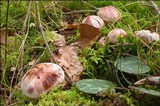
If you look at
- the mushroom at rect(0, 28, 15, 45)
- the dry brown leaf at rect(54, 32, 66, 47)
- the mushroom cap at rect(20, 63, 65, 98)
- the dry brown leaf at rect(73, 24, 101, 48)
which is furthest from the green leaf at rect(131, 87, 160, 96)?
the mushroom at rect(0, 28, 15, 45)

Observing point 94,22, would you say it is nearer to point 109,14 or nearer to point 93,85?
point 109,14

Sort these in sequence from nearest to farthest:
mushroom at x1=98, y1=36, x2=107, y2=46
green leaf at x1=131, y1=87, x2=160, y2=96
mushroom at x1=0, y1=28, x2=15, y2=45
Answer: green leaf at x1=131, y1=87, x2=160, y2=96
mushroom at x1=98, y1=36, x2=107, y2=46
mushroom at x1=0, y1=28, x2=15, y2=45

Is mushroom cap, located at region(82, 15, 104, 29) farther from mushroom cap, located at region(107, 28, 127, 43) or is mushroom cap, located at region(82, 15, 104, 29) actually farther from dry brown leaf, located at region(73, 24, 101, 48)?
mushroom cap, located at region(107, 28, 127, 43)

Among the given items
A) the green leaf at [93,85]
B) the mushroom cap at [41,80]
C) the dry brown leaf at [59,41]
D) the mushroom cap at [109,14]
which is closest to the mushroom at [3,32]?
the dry brown leaf at [59,41]

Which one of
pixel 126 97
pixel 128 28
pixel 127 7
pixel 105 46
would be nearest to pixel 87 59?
pixel 105 46

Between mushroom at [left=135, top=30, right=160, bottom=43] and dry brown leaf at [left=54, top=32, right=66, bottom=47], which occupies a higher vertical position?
mushroom at [left=135, top=30, right=160, bottom=43]

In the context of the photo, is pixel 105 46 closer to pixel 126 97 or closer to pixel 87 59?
pixel 87 59

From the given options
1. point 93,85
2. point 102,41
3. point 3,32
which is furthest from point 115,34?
point 3,32
